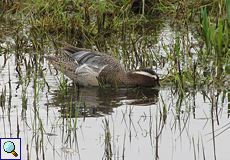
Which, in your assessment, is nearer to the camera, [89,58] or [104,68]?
[104,68]

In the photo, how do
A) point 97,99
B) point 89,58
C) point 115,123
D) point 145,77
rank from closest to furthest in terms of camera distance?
point 115,123
point 97,99
point 145,77
point 89,58

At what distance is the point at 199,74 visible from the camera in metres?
7.20

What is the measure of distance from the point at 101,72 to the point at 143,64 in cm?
97

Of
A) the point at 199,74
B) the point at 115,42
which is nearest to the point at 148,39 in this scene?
the point at 115,42

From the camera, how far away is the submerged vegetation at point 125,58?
534 centimetres

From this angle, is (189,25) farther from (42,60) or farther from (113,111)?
(113,111)

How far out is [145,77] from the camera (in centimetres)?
695

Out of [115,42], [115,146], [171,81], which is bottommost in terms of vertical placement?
[115,146]

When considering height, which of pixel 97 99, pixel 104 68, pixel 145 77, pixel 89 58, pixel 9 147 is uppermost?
pixel 89 58

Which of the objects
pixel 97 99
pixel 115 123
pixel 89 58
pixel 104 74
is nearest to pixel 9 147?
pixel 115 123

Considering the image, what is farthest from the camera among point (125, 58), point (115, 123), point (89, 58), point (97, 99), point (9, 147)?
point (125, 58)

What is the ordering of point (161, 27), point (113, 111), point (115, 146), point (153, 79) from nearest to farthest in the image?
point (115, 146) < point (113, 111) < point (153, 79) < point (161, 27)

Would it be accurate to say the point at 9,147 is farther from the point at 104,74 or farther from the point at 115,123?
the point at 104,74

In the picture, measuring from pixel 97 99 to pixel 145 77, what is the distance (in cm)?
93
